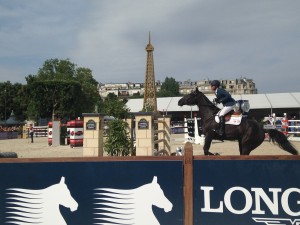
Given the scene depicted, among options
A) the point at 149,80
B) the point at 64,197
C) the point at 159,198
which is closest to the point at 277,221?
the point at 159,198

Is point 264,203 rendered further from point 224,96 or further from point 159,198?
point 224,96

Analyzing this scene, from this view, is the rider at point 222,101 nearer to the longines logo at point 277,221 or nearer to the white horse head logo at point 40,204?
the longines logo at point 277,221

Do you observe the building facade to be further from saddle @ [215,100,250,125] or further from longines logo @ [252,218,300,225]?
longines logo @ [252,218,300,225]

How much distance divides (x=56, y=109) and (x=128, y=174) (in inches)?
1901

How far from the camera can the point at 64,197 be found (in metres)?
3.89

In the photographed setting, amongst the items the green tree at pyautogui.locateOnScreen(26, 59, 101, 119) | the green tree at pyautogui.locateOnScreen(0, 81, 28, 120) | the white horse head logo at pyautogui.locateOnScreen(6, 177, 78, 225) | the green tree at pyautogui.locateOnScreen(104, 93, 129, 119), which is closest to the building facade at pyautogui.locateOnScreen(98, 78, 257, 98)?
the green tree at pyautogui.locateOnScreen(0, 81, 28, 120)

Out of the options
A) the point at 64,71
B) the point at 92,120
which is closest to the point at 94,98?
the point at 64,71

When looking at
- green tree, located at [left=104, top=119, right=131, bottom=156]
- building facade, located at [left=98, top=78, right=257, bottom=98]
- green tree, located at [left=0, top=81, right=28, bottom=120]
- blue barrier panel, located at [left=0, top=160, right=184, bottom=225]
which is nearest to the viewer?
blue barrier panel, located at [left=0, top=160, right=184, bottom=225]

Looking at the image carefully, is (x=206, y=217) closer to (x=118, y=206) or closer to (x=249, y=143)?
(x=118, y=206)

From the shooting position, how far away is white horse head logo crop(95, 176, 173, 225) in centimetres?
367

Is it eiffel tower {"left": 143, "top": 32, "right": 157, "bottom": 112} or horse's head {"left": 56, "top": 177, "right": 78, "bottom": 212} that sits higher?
eiffel tower {"left": 143, "top": 32, "right": 157, "bottom": 112}

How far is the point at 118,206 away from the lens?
379cm

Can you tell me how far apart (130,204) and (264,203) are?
56.4 inches

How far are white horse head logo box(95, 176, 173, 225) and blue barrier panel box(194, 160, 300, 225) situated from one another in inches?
17.7
